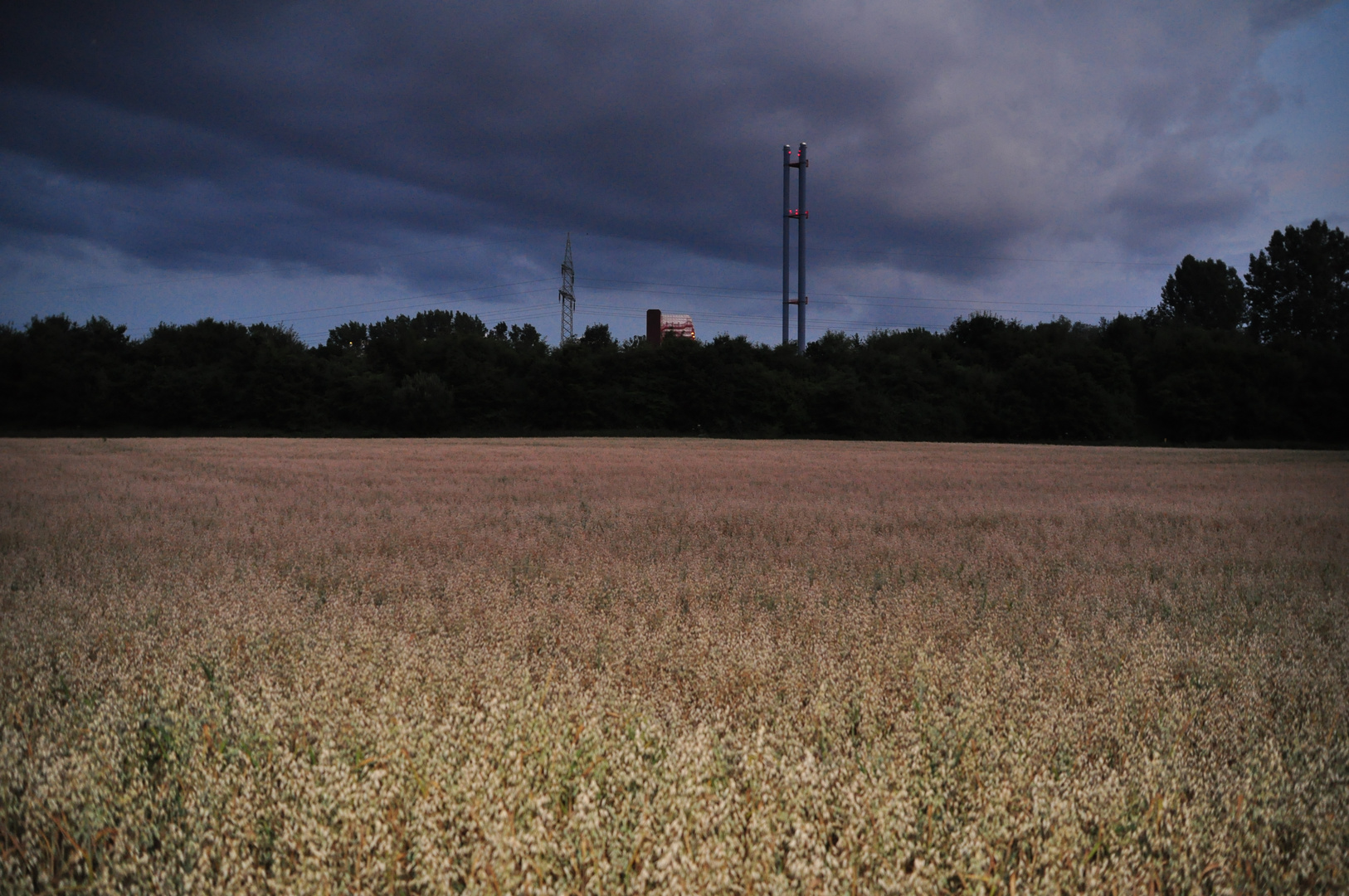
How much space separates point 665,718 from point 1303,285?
309 ft

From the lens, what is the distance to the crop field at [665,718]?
7.44 ft

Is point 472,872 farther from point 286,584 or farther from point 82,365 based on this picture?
point 82,365

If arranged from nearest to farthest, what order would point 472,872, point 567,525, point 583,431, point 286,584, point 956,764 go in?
point 472,872, point 956,764, point 286,584, point 567,525, point 583,431

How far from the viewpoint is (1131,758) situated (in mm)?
2902

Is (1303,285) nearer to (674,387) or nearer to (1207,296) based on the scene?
(1207,296)

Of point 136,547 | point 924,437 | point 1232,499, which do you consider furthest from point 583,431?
point 136,547

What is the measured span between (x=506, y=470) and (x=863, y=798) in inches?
663

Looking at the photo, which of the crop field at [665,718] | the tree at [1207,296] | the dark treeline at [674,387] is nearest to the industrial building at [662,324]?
the dark treeline at [674,387]

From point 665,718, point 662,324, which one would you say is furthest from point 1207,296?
point 665,718

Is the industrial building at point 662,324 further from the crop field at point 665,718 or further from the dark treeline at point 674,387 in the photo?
the crop field at point 665,718

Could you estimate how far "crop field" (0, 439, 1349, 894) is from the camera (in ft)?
7.44

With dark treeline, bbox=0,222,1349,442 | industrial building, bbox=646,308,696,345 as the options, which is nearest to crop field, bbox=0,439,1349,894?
dark treeline, bbox=0,222,1349,442

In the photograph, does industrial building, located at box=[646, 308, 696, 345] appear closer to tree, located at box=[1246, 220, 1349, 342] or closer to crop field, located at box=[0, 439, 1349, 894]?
tree, located at box=[1246, 220, 1349, 342]

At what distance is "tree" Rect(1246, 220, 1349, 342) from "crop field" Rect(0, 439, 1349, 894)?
84.2m
